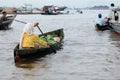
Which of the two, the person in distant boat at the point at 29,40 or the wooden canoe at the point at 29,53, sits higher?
the person in distant boat at the point at 29,40

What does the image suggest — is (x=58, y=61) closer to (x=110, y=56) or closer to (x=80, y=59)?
(x=80, y=59)

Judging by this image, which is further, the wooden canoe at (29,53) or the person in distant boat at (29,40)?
the person in distant boat at (29,40)

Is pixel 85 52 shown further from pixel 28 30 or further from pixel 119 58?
pixel 28 30

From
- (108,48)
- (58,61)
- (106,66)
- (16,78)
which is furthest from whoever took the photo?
(108,48)

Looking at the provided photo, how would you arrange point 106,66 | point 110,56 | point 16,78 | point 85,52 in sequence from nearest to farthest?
point 16,78 < point 106,66 < point 110,56 < point 85,52

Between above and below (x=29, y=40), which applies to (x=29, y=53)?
below

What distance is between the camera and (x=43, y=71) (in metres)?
13.8

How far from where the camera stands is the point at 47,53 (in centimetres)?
1675

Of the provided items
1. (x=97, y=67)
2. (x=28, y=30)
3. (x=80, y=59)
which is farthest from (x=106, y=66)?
(x=28, y=30)

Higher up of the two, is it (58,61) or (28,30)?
(28,30)

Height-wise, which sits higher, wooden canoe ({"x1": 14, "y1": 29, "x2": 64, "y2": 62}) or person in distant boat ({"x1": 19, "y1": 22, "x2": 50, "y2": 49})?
person in distant boat ({"x1": 19, "y1": 22, "x2": 50, "y2": 49})

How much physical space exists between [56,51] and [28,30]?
2972 millimetres

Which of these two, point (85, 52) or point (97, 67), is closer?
point (97, 67)

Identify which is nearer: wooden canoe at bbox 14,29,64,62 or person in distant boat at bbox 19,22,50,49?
wooden canoe at bbox 14,29,64,62
